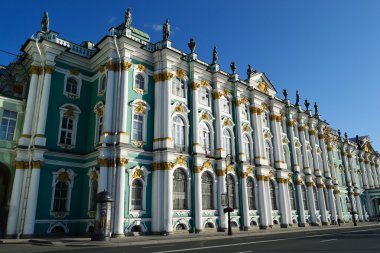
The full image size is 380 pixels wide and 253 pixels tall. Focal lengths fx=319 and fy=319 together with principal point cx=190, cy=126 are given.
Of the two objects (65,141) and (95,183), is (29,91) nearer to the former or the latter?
(65,141)

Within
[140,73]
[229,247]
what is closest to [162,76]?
[140,73]

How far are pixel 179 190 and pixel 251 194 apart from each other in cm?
991

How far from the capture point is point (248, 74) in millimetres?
38344

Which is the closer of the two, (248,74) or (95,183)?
(95,183)

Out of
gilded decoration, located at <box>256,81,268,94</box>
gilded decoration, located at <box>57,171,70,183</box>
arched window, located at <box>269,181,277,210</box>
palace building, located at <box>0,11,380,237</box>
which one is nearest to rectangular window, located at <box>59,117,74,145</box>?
palace building, located at <box>0,11,380,237</box>

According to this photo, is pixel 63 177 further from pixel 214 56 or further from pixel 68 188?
pixel 214 56

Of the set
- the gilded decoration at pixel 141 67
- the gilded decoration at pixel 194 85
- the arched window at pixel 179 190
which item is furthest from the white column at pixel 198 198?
the gilded decoration at pixel 141 67

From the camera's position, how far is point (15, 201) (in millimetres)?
22016

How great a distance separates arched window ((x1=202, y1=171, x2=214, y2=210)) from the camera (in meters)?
28.5

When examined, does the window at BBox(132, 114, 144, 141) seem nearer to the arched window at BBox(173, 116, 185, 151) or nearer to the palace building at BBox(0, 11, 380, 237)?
the palace building at BBox(0, 11, 380, 237)

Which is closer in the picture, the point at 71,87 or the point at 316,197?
the point at 71,87

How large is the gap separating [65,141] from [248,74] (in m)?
22.5

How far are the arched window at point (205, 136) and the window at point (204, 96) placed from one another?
7.68 feet

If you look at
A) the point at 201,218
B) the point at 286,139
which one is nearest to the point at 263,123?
the point at 286,139
